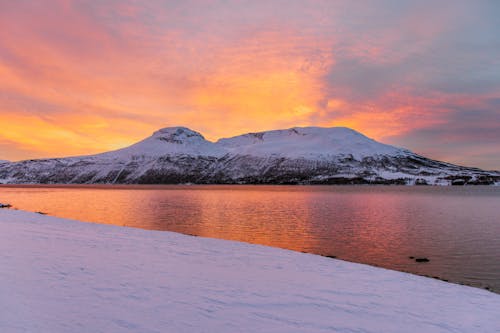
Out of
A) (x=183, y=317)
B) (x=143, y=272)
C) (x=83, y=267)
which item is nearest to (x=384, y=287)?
(x=183, y=317)

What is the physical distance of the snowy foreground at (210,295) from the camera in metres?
9.48

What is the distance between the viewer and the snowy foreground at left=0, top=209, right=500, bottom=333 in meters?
9.48

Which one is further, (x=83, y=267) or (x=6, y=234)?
(x=6, y=234)

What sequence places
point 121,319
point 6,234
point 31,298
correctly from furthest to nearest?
point 6,234
point 31,298
point 121,319

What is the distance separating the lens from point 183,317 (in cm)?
982

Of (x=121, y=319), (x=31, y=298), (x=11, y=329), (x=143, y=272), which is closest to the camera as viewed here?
(x=11, y=329)

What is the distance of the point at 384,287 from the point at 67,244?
1649 centimetres

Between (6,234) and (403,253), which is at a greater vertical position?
(6,234)

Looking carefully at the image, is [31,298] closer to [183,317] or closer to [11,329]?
[11,329]

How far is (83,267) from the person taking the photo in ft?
47.6

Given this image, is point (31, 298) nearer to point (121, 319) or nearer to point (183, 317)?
point (121, 319)

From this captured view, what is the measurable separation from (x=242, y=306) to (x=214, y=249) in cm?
1085

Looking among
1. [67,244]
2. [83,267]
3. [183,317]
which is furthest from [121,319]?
[67,244]

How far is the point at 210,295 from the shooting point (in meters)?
12.0
